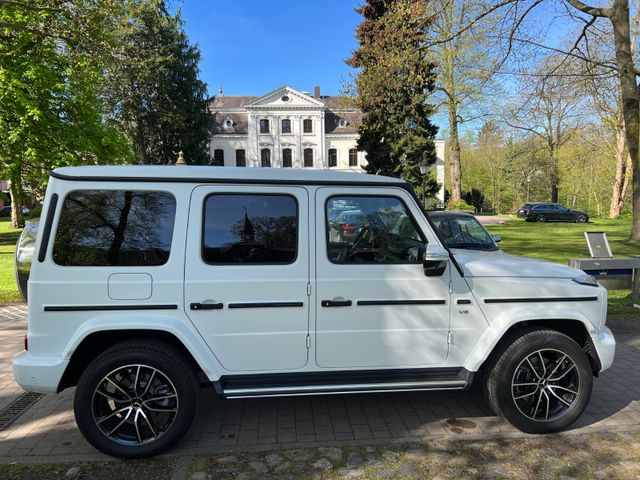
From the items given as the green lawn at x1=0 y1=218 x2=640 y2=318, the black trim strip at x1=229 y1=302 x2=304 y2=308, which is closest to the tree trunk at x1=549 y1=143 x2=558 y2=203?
the green lawn at x1=0 y1=218 x2=640 y2=318

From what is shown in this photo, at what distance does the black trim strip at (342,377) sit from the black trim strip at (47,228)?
1.50 metres

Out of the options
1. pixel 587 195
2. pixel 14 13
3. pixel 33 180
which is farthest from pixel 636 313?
pixel 587 195

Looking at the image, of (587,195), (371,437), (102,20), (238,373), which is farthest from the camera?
(587,195)

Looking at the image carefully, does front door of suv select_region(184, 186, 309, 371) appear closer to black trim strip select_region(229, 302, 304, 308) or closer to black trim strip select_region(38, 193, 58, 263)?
black trim strip select_region(229, 302, 304, 308)

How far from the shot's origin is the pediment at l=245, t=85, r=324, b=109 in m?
52.9

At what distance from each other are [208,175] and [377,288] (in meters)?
1.49

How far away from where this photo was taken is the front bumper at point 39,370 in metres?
2.79

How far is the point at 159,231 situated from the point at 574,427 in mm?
3633

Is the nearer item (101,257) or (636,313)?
(101,257)

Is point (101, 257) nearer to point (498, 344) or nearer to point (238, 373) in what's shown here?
point (238, 373)

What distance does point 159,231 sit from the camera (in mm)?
2920

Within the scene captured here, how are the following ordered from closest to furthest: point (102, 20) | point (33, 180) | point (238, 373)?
point (238, 373) < point (102, 20) < point (33, 180)

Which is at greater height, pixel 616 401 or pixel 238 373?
pixel 238 373

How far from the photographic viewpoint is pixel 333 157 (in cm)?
5559
